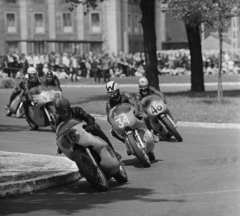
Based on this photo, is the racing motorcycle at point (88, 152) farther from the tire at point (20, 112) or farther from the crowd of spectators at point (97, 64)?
the crowd of spectators at point (97, 64)

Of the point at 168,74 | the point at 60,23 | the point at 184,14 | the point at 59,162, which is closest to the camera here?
the point at 59,162

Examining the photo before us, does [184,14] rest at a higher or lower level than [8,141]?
higher

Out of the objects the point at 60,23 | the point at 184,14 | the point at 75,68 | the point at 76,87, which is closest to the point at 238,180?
the point at 184,14

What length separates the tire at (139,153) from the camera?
1251 centimetres

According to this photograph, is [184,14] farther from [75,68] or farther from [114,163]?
[75,68]

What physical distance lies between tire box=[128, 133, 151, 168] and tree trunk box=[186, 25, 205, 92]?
18257mm

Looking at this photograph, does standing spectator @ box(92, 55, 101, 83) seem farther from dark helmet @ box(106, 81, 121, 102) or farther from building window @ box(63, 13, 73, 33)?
dark helmet @ box(106, 81, 121, 102)

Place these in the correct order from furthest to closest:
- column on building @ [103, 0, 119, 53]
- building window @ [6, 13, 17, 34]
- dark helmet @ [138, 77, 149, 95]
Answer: column on building @ [103, 0, 119, 53]
building window @ [6, 13, 17, 34]
dark helmet @ [138, 77, 149, 95]

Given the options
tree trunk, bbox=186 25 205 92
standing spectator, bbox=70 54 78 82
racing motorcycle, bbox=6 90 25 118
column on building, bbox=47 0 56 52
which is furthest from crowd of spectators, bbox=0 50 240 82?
column on building, bbox=47 0 56 52

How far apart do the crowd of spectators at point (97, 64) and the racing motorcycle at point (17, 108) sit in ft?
55.0

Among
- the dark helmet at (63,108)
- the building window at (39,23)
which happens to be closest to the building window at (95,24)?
the building window at (39,23)

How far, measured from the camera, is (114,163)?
10.8 m

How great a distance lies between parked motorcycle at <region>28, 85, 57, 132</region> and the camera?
763 inches

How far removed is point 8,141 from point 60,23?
60.2 m
